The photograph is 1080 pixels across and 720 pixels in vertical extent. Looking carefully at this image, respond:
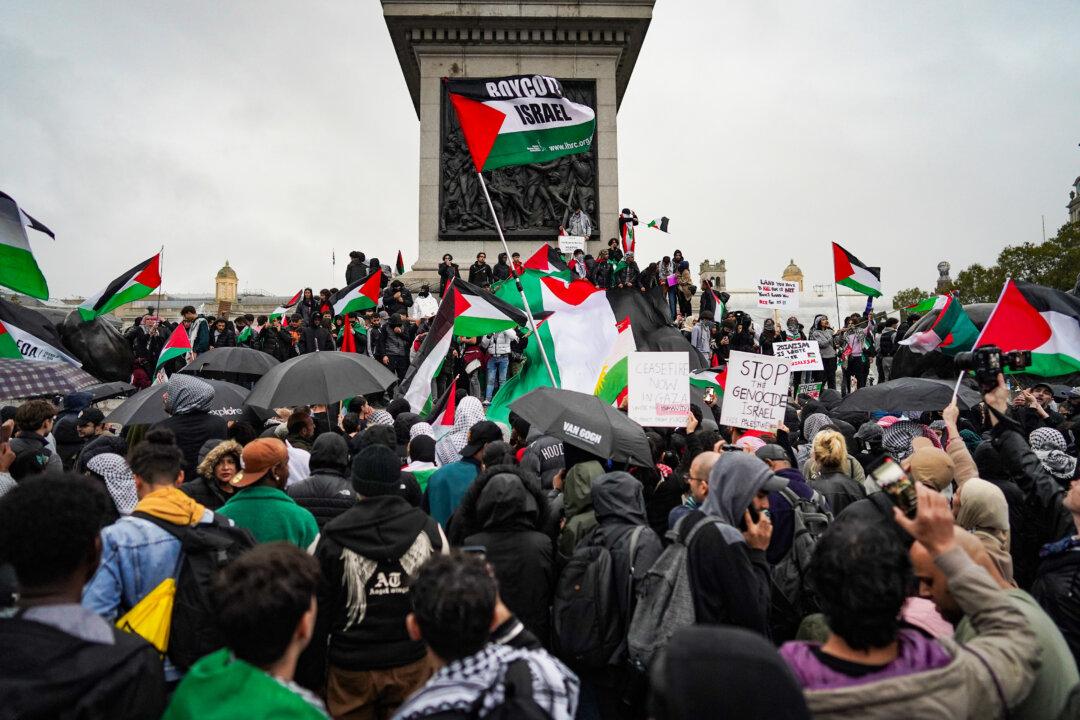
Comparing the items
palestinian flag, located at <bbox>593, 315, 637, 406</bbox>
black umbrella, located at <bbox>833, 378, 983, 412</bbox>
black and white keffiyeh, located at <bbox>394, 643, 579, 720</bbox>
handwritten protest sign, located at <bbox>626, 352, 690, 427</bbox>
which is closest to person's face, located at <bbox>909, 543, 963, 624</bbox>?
black and white keffiyeh, located at <bbox>394, 643, 579, 720</bbox>

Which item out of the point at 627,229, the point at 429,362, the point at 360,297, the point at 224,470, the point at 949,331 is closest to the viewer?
the point at 224,470

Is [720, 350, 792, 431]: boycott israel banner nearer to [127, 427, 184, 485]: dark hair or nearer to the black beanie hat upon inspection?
the black beanie hat

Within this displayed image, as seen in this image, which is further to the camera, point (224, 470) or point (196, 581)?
point (224, 470)

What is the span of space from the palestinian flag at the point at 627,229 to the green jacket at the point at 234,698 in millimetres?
18167

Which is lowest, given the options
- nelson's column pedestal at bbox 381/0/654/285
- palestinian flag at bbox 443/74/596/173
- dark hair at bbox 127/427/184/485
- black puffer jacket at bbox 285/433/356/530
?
black puffer jacket at bbox 285/433/356/530

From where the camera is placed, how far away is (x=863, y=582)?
2.29 m

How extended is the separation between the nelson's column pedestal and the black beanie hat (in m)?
16.3

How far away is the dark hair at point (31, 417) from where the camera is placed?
19.0ft

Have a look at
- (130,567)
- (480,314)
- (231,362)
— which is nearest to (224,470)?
(130,567)

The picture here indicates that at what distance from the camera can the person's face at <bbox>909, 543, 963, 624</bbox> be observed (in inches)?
104

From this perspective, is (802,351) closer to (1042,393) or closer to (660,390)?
(1042,393)

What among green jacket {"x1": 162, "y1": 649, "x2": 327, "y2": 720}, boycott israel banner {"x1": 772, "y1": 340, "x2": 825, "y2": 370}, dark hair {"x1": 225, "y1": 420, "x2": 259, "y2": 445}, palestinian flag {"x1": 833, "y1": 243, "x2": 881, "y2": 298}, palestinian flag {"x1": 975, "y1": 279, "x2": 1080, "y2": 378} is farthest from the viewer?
palestinian flag {"x1": 833, "y1": 243, "x2": 881, "y2": 298}

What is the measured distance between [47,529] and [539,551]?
7.47 ft

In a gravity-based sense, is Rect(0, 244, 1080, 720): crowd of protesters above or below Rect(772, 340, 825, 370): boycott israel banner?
below
